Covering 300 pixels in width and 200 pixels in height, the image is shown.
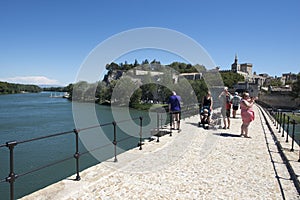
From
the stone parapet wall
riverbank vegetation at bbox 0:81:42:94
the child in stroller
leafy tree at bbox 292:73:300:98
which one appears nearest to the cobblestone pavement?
the child in stroller

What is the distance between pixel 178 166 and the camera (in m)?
5.53

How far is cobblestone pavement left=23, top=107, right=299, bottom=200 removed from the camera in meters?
4.03

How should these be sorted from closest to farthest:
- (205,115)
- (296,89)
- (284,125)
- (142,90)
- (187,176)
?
(187,176) → (284,125) → (205,115) → (296,89) → (142,90)

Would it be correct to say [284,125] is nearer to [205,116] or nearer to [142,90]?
[205,116]

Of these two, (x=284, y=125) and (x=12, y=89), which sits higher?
(x=12, y=89)

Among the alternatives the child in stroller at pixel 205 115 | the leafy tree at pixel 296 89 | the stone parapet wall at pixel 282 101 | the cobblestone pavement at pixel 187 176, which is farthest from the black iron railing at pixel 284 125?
the stone parapet wall at pixel 282 101

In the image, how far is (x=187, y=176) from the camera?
488 cm

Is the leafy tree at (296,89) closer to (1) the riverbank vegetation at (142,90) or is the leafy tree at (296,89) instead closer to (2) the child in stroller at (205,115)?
(1) the riverbank vegetation at (142,90)

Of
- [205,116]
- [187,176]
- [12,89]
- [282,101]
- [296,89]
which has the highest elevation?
[296,89]

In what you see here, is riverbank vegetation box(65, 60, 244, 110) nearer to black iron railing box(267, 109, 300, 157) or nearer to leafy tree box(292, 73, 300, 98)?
leafy tree box(292, 73, 300, 98)

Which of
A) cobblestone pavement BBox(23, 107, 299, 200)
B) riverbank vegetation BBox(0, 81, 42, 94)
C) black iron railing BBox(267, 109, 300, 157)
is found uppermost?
riverbank vegetation BBox(0, 81, 42, 94)

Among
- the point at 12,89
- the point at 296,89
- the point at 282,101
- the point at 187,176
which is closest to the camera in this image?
the point at 187,176

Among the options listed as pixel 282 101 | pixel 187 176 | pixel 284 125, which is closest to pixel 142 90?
pixel 282 101

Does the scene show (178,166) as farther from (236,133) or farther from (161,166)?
(236,133)
